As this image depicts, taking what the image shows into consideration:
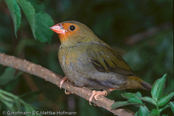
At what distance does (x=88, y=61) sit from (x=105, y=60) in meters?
0.19

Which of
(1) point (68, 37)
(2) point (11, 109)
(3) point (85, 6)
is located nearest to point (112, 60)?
(1) point (68, 37)

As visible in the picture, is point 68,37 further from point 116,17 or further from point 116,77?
point 116,17

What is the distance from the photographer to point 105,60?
2.68 m

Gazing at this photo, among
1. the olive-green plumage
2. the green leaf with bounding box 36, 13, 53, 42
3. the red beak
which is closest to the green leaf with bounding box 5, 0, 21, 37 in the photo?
the green leaf with bounding box 36, 13, 53, 42

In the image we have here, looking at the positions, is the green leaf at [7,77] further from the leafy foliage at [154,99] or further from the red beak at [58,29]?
the leafy foliage at [154,99]

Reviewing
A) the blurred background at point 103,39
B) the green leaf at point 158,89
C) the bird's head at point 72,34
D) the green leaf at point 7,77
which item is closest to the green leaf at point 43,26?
the bird's head at point 72,34

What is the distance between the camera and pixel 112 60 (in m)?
2.73

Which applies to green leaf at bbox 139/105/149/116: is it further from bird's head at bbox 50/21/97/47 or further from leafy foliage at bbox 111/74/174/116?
bird's head at bbox 50/21/97/47

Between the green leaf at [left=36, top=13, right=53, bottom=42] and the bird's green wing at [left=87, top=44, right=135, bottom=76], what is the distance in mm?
435

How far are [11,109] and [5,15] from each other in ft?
8.37

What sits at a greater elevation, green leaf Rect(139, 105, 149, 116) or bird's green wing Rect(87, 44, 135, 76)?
bird's green wing Rect(87, 44, 135, 76)

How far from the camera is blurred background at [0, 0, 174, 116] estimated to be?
3768mm

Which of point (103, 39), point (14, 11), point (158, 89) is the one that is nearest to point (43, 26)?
point (14, 11)

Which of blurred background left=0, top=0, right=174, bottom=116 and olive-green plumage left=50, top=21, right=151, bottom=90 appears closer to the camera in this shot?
olive-green plumage left=50, top=21, right=151, bottom=90
